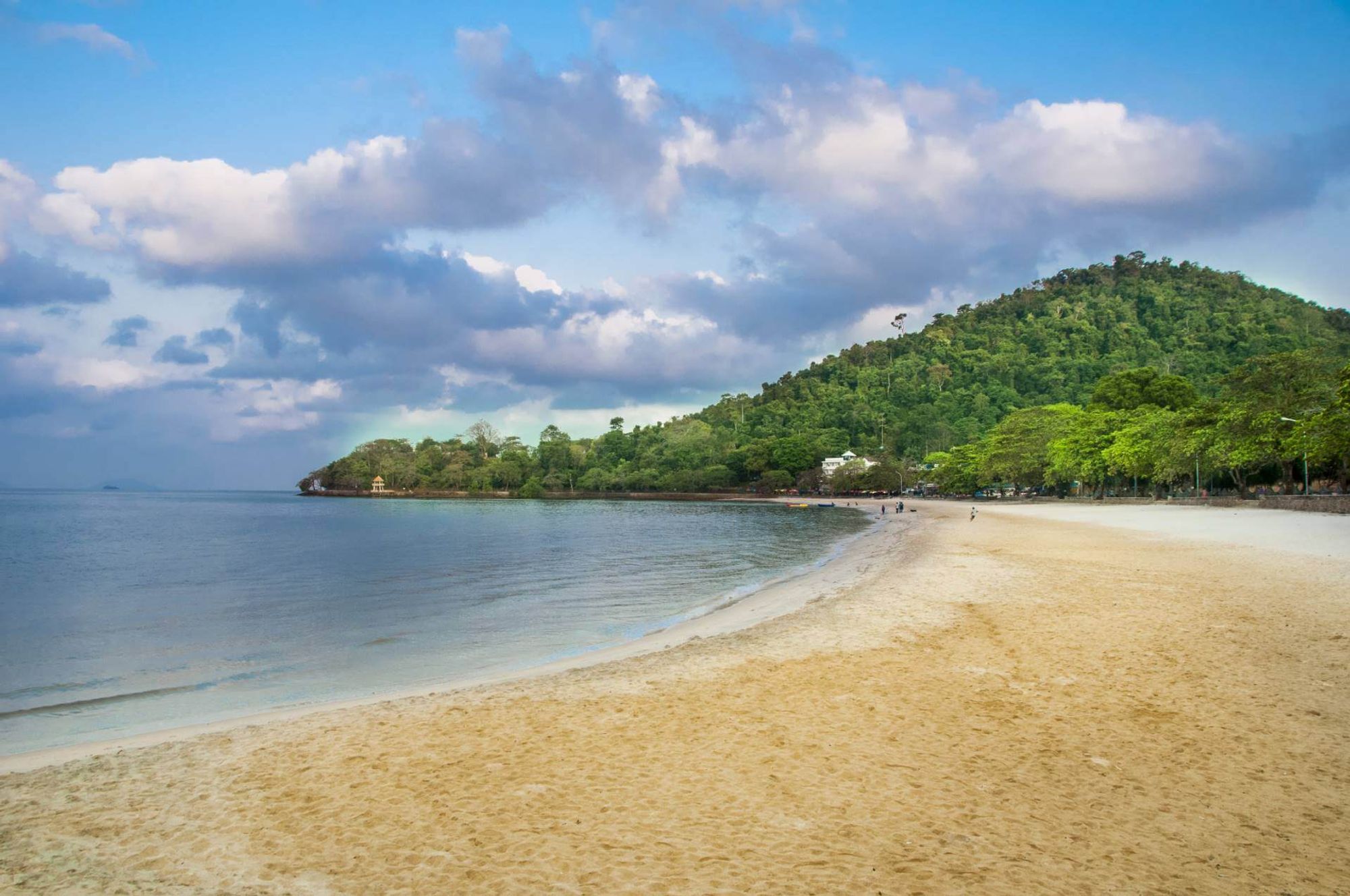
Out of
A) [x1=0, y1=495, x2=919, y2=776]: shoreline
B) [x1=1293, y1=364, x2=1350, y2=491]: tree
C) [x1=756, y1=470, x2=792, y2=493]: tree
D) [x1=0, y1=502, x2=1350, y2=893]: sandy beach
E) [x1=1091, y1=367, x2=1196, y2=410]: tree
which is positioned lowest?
[x1=0, y1=495, x2=919, y2=776]: shoreline

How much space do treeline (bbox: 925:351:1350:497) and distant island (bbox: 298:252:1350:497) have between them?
0.29 meters

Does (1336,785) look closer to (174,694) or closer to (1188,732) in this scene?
(1188,732)

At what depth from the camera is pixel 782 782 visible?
6156 mm

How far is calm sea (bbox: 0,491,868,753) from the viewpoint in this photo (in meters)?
11.4

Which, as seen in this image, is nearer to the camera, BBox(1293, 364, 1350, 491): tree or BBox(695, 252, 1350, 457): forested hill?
BBox(1293, 364, 1350, 491): tree

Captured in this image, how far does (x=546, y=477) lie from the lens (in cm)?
18450

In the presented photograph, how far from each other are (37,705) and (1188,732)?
1523cm

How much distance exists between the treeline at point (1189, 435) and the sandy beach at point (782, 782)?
43897 millimetres

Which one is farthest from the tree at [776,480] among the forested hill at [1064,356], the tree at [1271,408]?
the tree at [1271,408]

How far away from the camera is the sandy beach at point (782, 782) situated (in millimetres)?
4715

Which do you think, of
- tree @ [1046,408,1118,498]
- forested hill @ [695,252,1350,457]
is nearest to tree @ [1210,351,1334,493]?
tree @ [1046,408,1118,498]

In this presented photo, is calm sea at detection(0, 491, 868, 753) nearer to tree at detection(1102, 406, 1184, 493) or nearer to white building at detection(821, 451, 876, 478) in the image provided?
tree at detection(1102, 406, 1184, 493)

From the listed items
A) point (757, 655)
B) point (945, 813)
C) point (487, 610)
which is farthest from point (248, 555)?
point (945, 813)

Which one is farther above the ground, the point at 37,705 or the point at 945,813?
the point at 945,813
